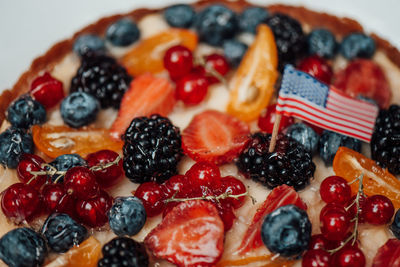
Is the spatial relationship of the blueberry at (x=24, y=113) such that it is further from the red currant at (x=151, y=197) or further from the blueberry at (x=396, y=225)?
the blueberry at (x=396, y=225)

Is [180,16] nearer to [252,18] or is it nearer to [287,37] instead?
[252,18]

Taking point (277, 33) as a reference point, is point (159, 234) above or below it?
below

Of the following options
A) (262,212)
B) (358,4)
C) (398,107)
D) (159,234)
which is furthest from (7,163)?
(358,4)

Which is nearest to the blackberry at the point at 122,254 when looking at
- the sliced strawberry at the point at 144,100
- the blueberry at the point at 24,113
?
the sliced strawberry at the point at 144,100

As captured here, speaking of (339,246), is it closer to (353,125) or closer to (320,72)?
(353,125)

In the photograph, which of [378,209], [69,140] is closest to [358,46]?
[378,209]

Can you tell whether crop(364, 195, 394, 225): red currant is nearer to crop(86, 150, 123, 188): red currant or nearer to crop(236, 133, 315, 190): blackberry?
crop(236, 133, 315, 190): blackberry

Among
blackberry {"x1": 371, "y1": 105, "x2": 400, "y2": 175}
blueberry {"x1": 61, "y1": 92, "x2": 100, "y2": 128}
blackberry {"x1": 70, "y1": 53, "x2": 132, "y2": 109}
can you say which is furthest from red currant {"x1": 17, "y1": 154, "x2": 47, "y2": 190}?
blackberry {"x1": 371, "y1": 105, "x2": 400, "y2": 175}
